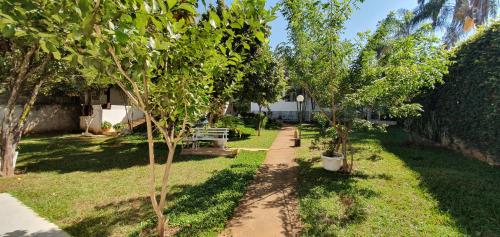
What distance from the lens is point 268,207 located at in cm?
591

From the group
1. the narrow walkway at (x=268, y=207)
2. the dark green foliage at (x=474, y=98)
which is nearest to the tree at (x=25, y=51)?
the narrow walkway at (x=268, y=207)

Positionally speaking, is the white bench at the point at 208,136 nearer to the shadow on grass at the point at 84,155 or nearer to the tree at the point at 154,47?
the shadow on grass at the point at 84,155

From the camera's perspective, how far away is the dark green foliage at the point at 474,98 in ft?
Result: 28.2

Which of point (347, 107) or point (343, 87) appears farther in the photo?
point (343, 87)

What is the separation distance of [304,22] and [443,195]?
5432 mm

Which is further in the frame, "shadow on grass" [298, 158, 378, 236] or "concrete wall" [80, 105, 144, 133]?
"concrete wall" [80, 105, 144, 133]

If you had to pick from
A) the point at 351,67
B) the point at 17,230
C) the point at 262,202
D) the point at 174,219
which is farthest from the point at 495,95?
the point at 17,230

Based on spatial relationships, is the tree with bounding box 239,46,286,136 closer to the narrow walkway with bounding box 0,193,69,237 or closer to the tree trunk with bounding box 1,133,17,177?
the tree trunk with bounding box 1,133,17,177

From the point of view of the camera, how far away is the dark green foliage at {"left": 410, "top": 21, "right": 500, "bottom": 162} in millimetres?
8594

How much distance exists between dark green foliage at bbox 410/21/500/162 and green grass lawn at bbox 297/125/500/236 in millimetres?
970

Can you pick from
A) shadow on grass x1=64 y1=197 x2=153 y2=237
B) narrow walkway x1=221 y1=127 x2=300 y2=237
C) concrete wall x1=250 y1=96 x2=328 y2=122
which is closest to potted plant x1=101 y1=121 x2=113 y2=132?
narrow walkway x1=221 y1=127 x2=300 y2=237

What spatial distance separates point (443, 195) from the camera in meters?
6.21

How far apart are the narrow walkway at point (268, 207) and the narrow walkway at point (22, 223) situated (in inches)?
115

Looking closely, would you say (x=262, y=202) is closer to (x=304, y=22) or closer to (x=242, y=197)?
(x=242, y=197)
